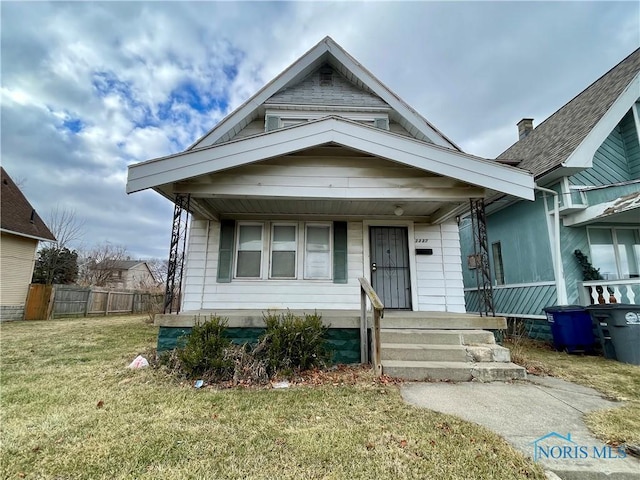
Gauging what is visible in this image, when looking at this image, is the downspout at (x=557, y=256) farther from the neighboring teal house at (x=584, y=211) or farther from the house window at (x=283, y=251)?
the house window at (x=283, y=251)

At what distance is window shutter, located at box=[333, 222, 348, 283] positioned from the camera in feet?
21.2

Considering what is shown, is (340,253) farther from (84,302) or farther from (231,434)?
(84,302)

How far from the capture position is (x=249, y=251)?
659 cm

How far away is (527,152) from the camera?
9.09 m

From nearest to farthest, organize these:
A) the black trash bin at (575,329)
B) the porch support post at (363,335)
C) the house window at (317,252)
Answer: the porch support post at (363,335), the black trash bin at (575,329), the house window at (317,252)

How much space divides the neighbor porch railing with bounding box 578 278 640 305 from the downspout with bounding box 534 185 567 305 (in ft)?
1.34

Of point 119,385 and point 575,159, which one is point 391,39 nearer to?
point 575,159

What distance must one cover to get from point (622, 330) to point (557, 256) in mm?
2033

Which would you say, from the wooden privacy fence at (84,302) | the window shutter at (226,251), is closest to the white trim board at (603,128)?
the window shutter at (226,251)

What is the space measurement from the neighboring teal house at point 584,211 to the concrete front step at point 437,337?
2.03 metres

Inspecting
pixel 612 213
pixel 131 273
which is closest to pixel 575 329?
pixel 612 213

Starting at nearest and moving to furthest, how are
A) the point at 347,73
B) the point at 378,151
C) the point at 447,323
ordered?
the point at 378,151 → the point at 447,323 → the point at 347,73

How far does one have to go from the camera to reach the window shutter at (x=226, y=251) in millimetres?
6359

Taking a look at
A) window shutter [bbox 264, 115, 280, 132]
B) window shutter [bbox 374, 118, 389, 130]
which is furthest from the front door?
window shutter [bbox 264, 115, 280, 132]
